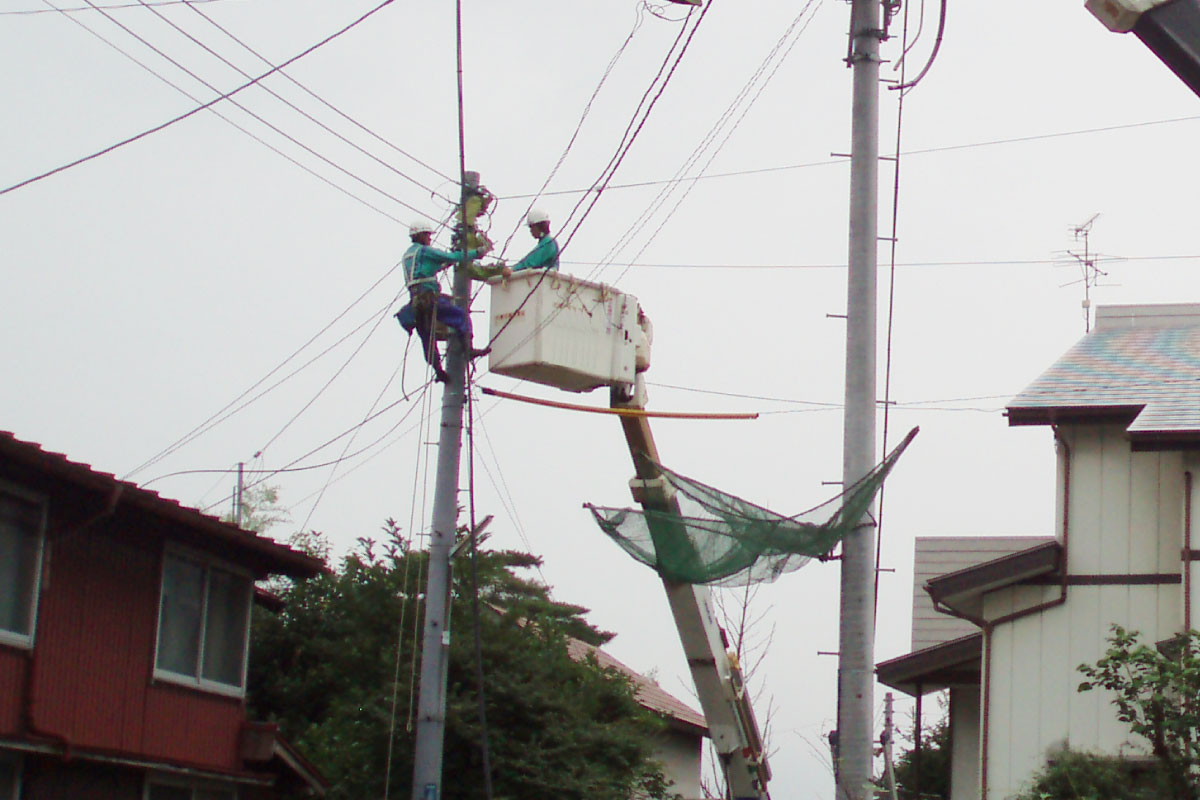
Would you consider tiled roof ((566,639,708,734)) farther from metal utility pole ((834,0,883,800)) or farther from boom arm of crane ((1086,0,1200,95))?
boom arm of crane ((1086,0,1200,95))

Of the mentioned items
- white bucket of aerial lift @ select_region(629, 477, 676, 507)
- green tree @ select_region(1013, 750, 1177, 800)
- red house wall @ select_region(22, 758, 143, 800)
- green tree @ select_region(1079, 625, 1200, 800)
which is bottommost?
red house wall @ select_region(22, 758, 143, 800)

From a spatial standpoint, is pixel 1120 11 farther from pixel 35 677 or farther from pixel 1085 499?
pixel 1085 499

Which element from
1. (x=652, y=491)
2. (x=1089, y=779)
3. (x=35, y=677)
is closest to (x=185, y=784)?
(x=35, y=677)

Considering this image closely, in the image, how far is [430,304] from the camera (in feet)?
44.7

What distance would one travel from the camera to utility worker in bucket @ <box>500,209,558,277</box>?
13.1 metres

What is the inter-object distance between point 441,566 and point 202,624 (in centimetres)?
260

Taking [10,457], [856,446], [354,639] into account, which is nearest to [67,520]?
[10,457]

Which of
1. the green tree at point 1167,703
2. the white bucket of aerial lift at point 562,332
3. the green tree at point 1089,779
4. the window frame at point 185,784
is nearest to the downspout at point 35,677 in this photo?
the window frame at point 185,784

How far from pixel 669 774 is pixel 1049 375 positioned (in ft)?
49.6

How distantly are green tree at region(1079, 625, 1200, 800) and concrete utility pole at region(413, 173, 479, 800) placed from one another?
19.0 ft

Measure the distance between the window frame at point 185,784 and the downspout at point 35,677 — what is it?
1653 mm

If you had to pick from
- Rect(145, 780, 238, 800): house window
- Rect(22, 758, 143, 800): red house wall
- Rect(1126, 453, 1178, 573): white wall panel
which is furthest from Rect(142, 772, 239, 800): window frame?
Rect(1126, 453, 1178, 573): white wall panel

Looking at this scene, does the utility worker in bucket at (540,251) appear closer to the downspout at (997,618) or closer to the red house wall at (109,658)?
the red house wall at (109,658)

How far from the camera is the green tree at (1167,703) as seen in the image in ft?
41.5
